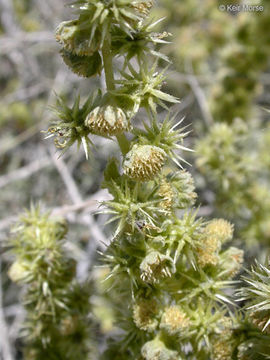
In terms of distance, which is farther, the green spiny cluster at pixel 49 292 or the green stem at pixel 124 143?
the green spiny cluster at pixel 49 292

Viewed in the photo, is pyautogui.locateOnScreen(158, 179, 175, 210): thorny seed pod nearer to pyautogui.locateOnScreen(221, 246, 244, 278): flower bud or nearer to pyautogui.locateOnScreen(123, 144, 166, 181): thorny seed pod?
pyautogui.locateOnScreen(123, 144, 166, 181): thorny seed pod

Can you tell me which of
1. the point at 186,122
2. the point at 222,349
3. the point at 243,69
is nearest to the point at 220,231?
the point at 222,349

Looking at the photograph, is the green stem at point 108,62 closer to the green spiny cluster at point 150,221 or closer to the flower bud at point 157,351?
the green spiny cluster at point 150,221

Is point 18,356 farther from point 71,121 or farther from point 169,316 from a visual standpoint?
point 71,121

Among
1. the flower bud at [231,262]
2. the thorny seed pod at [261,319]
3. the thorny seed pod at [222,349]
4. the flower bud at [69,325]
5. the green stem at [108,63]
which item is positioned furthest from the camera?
the flower bud at [69,325]

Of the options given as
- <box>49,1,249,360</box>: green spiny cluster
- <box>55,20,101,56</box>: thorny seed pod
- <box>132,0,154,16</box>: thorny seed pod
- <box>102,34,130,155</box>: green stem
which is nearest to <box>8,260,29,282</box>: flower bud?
<box>49,1,249,360</box>: green spiny cluster

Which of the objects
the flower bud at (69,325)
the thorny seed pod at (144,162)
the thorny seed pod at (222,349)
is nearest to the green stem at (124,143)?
the thorny seed pod at (144,162)

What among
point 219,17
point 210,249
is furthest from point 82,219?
point 219,17
